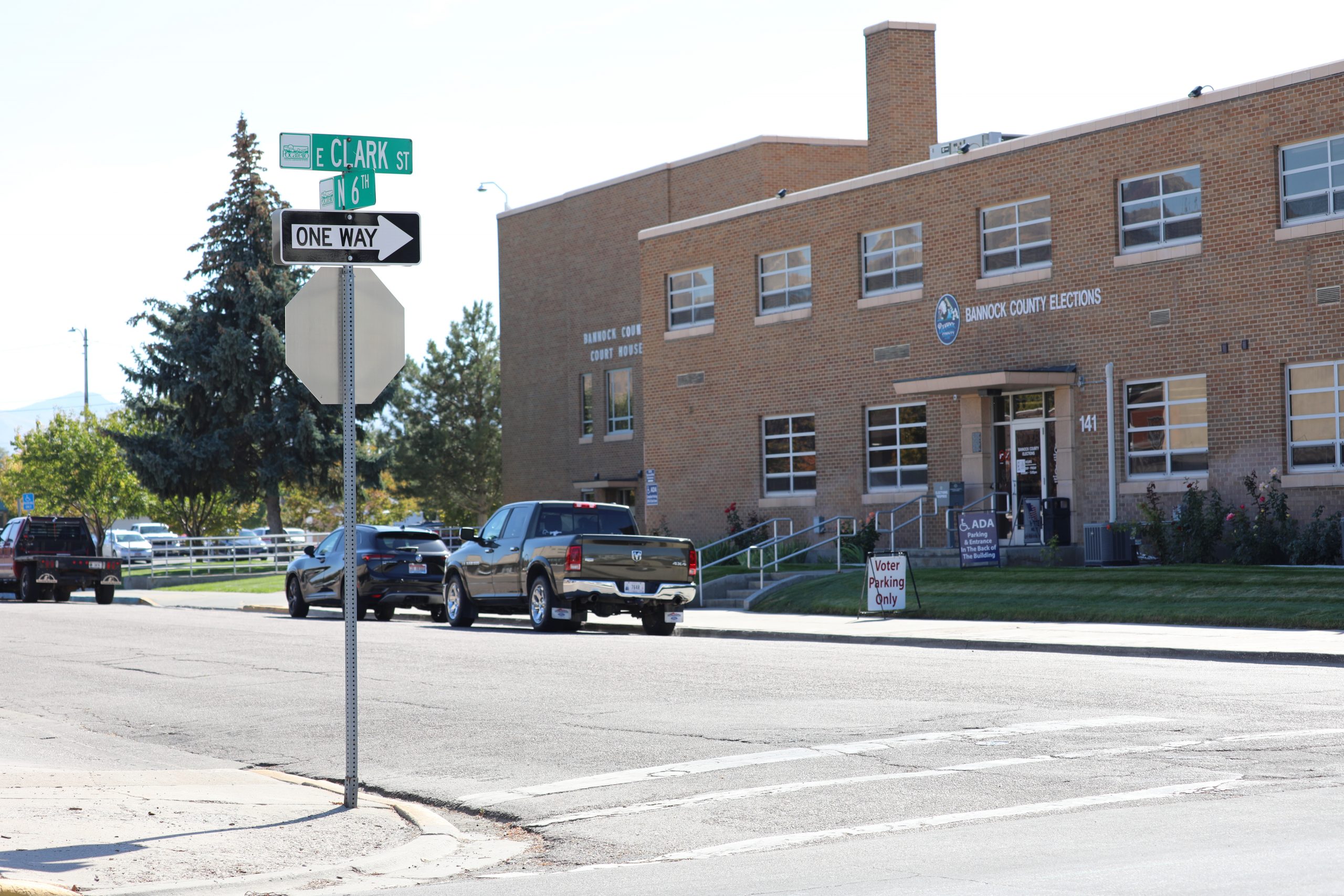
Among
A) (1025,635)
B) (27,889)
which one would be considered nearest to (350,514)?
(27,889)

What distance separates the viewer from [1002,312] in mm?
29672

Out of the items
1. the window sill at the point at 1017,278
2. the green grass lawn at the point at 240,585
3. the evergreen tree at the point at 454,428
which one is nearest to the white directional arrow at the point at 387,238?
the window sill at the point at 1017,278

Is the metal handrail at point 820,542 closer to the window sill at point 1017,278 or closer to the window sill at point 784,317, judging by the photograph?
the window sill at point 784,317

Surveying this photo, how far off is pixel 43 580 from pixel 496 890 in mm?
32290

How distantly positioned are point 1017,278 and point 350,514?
907 inches

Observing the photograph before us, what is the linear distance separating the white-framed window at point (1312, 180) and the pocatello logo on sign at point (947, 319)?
23.2ft

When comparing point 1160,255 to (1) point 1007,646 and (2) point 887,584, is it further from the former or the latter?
(1) point 1007,646

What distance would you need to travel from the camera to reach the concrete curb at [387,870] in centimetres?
645

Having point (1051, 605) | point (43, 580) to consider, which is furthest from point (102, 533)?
point (1051, 605)

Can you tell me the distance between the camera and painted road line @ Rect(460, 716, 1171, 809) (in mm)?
8859

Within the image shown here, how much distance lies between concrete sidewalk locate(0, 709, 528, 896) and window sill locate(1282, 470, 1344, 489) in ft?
64.0

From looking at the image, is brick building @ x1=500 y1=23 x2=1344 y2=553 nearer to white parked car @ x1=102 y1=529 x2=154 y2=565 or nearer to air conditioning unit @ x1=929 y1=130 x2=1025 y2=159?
air conditioning unit @ x1=929 y1=130 x2=1025 y2=159

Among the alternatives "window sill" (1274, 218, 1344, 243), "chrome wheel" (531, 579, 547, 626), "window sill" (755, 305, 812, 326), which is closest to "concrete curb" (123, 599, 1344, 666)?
"chrome wheel" (531, 579, 547, 626)

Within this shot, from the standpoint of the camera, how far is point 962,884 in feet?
20.1
